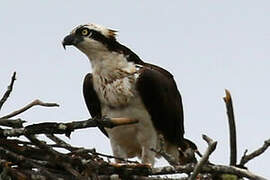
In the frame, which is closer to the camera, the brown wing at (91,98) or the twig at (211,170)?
the twig at (211,170)

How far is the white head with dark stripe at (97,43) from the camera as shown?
8289mm

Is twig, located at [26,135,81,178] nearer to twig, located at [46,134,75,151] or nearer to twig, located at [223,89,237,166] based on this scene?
twig, located at [46,134,75,151]

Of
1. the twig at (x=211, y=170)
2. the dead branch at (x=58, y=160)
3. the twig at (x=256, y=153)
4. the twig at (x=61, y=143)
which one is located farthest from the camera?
the twig at (x=61, y=143)

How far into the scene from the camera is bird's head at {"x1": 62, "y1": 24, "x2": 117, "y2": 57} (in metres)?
8.27

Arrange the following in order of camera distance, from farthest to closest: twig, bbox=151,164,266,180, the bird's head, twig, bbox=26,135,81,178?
1. the bird's head
2. twig, bbox=26,135,81,178
3. twig, bbox=151,164,266,180

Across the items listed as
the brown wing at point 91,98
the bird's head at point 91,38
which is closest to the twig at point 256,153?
the brown wing at point 91,98

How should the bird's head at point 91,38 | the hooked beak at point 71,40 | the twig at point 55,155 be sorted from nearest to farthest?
the twig at point 55,155
the hooked beak at point 71,40
the bird's head at point 91,38

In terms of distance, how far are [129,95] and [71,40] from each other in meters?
0.88

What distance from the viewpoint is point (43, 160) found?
547 centimetres

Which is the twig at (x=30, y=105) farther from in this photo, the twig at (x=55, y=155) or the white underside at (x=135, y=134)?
the white underside at (x=135, y=134)

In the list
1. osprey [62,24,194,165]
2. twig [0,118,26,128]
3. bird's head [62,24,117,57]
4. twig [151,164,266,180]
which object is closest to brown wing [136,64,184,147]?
osprey [62,24,194,165]

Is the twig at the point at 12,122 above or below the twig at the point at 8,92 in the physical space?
below

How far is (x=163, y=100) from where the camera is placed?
8.15m

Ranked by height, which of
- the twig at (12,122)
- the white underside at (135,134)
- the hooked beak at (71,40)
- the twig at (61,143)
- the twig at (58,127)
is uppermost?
the hooked beak at (71,40)
